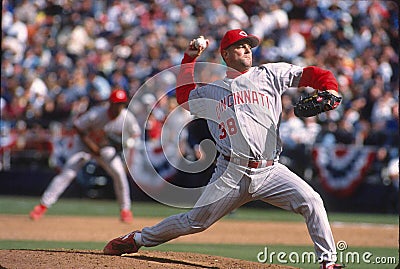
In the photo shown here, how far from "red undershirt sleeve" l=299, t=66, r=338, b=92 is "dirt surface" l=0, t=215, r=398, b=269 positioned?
1.89m

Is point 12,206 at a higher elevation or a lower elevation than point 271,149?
lower

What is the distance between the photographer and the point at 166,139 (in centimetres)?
1598

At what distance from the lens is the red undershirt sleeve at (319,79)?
600 centimetres

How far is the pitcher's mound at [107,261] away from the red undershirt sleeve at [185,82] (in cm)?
146

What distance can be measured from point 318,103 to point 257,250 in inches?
161

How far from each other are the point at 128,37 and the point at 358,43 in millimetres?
6383

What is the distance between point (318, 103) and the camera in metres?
5.94

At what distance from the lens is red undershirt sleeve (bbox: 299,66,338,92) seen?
6.00 m

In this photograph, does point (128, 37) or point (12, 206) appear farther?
point (128, 37)

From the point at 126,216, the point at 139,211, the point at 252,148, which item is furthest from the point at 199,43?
the point at 139,211

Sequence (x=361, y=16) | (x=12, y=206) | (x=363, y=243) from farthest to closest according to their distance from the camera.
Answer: (x=361, y=16) → (x=12, y=206) → (x=363, y=243)

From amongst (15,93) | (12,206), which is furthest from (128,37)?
(12,206)

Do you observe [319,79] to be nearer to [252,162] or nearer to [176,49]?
[252,162]

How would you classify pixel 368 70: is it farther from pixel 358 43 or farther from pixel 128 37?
pixel 128 37
